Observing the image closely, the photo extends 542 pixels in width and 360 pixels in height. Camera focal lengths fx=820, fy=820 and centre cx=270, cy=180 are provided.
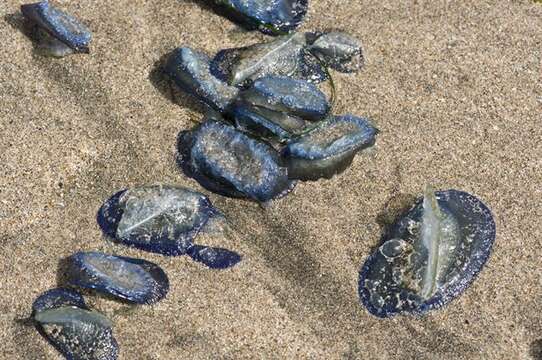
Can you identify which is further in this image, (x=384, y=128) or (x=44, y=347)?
(x=384, y=128)

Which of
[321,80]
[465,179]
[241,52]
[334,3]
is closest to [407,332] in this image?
[465,179]

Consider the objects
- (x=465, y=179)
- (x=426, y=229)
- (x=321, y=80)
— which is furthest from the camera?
(x=321, y=80)

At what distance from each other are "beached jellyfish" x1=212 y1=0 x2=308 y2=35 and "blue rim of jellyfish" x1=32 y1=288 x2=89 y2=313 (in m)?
1.55

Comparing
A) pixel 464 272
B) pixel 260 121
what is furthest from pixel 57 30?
pixel 464 272

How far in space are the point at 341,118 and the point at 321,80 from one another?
0.31m

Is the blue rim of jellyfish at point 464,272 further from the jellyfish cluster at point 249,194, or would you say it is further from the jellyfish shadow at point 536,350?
the jellyfish shadow at point 536,350

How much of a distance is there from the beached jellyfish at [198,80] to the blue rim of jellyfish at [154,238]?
0.49 m

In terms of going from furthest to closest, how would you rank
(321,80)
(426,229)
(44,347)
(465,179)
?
(321,80), (465,179), (426,229), (44,347)

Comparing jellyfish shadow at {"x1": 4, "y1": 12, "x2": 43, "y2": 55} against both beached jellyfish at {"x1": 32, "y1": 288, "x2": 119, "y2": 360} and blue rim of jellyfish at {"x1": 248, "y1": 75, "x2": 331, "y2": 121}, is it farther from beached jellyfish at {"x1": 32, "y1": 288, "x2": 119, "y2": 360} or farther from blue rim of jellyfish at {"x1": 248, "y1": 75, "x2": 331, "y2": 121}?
beached jellyfish at {"x1": 32, "y1": 288, "x2": 119, "y2": 360}

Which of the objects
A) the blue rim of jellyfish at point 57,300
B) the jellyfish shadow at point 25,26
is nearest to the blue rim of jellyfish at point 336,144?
the blue rim of jellyfish at point 57,300

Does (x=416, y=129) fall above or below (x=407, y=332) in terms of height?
above

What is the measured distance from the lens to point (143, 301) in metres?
3.09

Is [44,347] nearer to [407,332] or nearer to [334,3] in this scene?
[407,332]

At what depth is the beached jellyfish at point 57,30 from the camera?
12.2 feet
